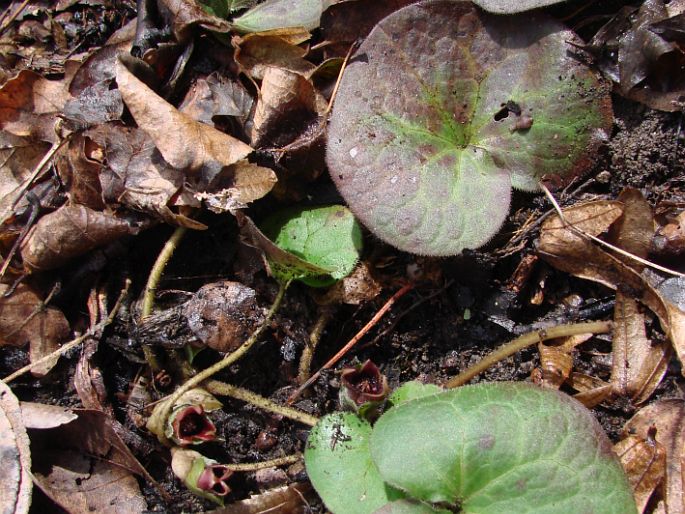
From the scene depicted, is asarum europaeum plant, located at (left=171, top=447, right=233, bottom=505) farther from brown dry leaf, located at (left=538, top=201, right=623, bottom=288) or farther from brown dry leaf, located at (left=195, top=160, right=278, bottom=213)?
brown dry leaf, located at (left=538, top=201, right=623, bottom=288)

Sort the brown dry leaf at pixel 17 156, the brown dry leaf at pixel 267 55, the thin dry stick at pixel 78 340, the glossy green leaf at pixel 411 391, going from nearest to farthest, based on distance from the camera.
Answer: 1. the glossy green leaf at pixel 411 391
2. the thin dry stick at pixel 78 340
3. the brown dry leaf at pixel 267 55
4. the brown dry leaf at pixel 17 156

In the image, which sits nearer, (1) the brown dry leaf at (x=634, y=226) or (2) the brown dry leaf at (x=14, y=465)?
(2) the brown dry leaf at (x=14, y=465)

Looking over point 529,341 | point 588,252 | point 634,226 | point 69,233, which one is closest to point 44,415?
point 69,233

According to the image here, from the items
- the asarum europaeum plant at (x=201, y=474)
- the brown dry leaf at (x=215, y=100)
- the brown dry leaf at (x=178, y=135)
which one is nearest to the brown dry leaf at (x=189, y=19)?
the brown dry leaf at (x=215, y=100)

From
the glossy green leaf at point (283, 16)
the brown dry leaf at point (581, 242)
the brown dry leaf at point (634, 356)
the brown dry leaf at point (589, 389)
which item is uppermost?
the glossy green leaf at point (283, 16)

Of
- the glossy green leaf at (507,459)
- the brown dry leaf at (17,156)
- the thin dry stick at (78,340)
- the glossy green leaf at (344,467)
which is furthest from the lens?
the brown dry leaf at (17,156)

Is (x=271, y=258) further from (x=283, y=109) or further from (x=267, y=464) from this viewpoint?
(x=267, y=464)

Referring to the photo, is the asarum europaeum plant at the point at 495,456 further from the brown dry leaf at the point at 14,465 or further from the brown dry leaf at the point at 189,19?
the brown dry leaf at the point at 189,19
